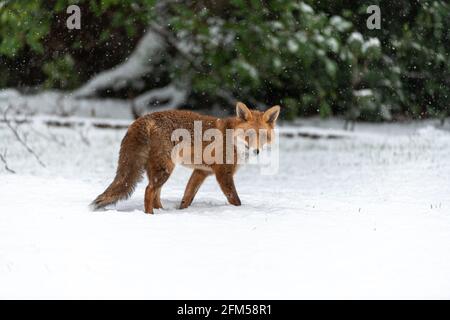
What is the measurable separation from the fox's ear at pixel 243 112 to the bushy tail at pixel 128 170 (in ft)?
3.79

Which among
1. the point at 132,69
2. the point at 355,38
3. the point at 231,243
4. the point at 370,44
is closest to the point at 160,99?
the point at 132,69

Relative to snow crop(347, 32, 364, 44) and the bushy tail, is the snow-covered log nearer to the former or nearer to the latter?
snow crop(347, 32, 364, 44)

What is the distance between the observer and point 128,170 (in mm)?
7488

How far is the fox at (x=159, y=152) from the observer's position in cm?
751

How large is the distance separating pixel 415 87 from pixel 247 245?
46.8 ft

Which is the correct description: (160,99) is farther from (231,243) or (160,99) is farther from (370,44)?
(231,243)

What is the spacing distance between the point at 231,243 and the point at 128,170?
184 cm

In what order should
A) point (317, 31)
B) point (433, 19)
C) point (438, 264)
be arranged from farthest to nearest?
1. point (433, 19)
2. point (317, 31)
3. point (438, 264)

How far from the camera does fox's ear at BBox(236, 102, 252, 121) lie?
25.3 ft

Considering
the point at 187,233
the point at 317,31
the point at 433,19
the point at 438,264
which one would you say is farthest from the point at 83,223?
the point at 433,19

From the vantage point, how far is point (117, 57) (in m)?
18.5

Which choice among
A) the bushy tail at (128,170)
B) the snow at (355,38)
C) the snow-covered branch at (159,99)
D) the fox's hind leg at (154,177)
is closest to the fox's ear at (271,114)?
the fox's hind leg at (154,177)

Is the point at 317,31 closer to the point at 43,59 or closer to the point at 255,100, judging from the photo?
the point at 255,100

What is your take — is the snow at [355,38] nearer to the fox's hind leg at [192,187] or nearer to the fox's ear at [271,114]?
the fox's ear at [271,114]
